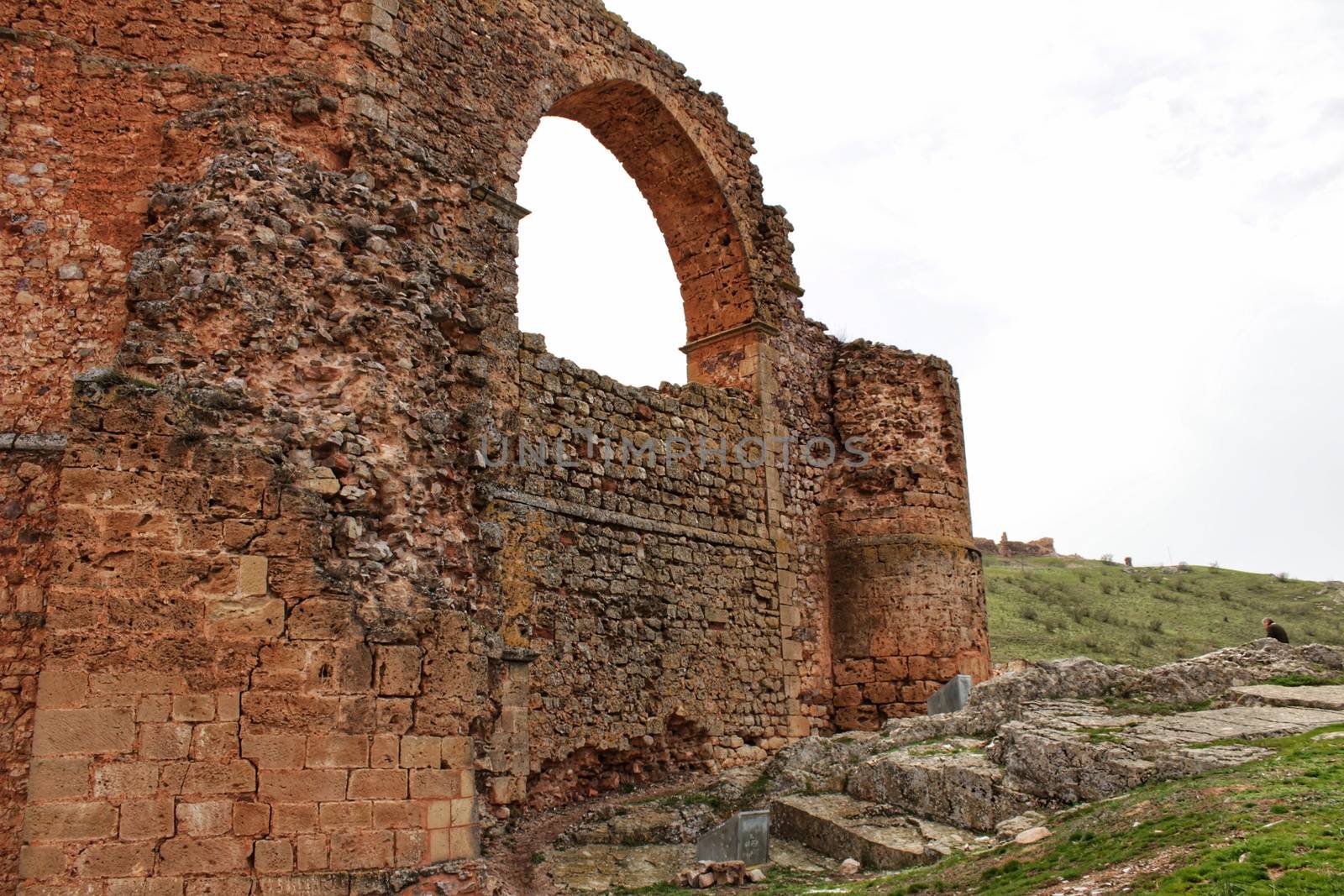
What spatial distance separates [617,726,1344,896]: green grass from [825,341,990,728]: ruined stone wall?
5.25 meters

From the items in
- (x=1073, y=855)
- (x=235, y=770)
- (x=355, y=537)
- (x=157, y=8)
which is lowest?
(x=1073, y=855)

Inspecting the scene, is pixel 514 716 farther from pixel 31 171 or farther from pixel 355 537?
pixel 31 171

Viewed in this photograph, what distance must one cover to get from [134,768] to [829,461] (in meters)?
9.71

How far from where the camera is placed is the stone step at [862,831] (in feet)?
25.8

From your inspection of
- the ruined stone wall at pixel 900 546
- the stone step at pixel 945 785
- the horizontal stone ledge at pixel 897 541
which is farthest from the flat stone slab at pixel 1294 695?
the horizontal stone ledge at pixel 897 541

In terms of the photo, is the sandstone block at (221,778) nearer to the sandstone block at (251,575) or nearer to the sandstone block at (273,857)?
the sandstone block at (273,857)

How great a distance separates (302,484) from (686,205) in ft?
28.3

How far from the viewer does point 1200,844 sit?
5.59 metres

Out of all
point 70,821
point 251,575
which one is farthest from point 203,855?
point 251,575

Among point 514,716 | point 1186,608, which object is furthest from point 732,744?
point 1186,608

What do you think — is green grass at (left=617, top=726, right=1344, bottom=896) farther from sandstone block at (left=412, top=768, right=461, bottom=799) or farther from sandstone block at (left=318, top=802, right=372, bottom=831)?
sandstone block at (left=318, top=802, right=372, bottom=831)

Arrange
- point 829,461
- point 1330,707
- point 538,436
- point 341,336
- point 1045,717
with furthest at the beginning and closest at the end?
point 829,461
point 538,436
point 1045,717
point 1330,707
point 341,336

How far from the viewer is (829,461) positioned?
1369cm

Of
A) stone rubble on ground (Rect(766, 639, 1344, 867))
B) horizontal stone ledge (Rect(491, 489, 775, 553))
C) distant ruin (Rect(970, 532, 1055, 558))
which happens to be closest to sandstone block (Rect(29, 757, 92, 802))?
horizontal stone ledge (Rect(491, 489, 775, 553))
